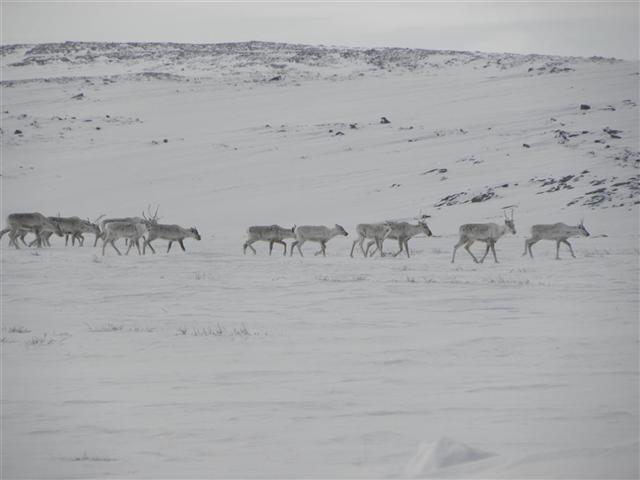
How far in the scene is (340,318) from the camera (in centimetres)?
1300

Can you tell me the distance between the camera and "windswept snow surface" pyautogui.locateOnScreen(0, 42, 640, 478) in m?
7.12

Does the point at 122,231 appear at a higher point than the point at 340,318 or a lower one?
higher

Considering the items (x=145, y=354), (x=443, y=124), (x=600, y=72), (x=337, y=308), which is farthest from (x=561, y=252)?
(x=600, y=72)

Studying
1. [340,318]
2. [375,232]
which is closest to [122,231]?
[375,232]

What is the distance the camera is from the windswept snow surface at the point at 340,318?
7.12m

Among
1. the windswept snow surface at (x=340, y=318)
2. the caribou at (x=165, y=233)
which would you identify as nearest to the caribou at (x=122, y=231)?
the caribou at (x=165, y=233)

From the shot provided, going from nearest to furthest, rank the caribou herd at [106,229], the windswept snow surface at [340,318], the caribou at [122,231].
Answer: the windswept snow surface at [340,318] → the caribou at [122,231] → the caribou herd at [106,229]

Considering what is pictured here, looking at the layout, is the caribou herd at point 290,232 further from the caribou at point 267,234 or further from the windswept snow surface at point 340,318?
the windswept snow surface at point 340,318

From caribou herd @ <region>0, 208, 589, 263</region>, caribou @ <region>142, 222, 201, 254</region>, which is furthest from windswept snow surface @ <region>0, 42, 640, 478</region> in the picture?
caribou @ <region>142, 222, 201, 254</region>

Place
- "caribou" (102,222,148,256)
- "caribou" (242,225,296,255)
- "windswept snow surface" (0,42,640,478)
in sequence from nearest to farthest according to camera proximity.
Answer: "windswept snow surface" (0,42,640,478) → "caribou" (102,222,148,256) → "caribou" (242,225,296,255)

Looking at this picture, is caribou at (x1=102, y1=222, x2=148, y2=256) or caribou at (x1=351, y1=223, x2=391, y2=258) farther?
caribou at (x1=351, y1=223, x2=391, y2=258)

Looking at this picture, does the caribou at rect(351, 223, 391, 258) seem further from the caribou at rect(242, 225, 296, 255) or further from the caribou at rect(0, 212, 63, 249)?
the caribou at rect(0, 212, 63, 249)

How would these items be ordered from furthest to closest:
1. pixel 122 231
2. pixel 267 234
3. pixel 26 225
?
pixel 267 234 → pixel 26 225 → pixel 122 231

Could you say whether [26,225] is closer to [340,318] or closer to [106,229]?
[106,229]
